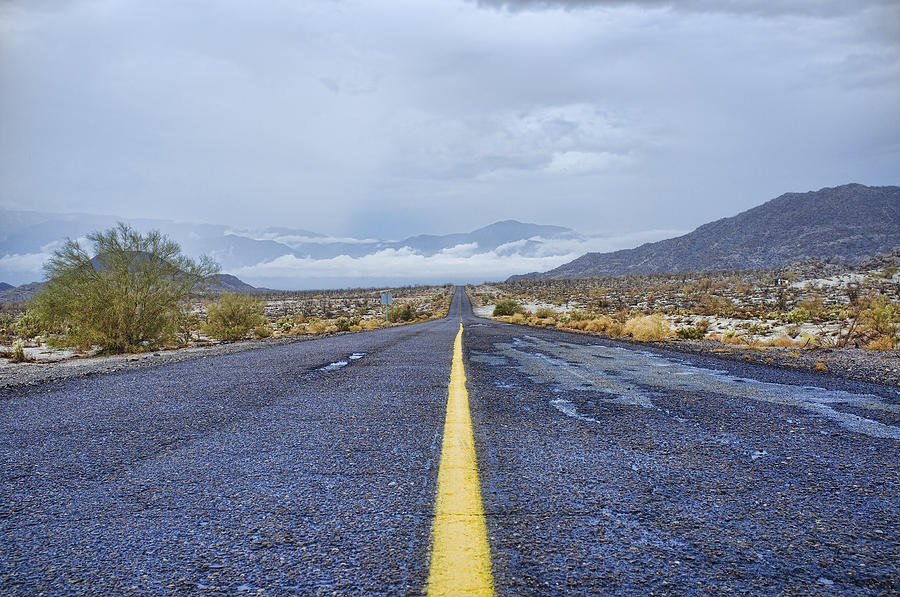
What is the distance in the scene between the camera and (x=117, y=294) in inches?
623

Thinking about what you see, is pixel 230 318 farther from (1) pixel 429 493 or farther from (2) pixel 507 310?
(2) pixel 507 310

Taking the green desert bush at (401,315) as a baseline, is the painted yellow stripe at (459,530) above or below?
above

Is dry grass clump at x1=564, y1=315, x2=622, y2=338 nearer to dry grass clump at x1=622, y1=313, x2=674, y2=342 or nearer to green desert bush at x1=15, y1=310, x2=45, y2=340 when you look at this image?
dry grass clump at x1=622, y1=313, x2=674, y2=342

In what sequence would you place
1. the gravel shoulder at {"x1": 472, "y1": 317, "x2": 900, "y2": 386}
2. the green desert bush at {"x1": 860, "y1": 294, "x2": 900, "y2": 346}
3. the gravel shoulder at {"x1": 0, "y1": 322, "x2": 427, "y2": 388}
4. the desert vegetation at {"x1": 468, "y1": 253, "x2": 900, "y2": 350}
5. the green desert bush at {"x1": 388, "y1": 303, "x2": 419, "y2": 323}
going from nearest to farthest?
the gravel shoulder at {"x1": 472, "y1": 317, "x2": 900, "y2": 386} → the gravel shoulder at {"x1": 0, "y1": 322, "x2": 427, "y2": 388} → the green desert bush at {"x1": 860, "y1": 294, "x2": 900, "y2": 346} → the desert vegetation at {"x1": 468, "y1": 253, "x2": 900, "y2": 350} → the green desert bush at {"x1": 388, "y1": 303, "x2": 419, "y2": 323}

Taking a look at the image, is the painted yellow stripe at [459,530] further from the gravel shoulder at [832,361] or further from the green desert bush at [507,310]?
the green desert bush at [507,310]

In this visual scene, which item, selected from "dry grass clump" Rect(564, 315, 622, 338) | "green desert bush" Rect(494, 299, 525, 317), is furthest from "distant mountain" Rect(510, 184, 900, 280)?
"dry grass clump" Rect(564, 315, 622, 338)

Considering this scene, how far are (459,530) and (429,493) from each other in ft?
1.28

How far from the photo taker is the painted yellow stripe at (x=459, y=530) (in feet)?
4.66

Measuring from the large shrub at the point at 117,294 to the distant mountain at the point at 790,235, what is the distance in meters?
102

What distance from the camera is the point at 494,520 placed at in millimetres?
1848

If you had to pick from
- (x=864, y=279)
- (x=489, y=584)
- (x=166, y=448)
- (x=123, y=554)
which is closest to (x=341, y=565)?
(x=489, y=584)

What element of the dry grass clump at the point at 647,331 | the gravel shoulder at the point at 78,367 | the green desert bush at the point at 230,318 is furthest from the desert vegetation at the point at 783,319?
the green desert bush at the point at 230,318

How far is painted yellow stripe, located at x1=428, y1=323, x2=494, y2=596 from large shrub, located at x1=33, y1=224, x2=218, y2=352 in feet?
52.6

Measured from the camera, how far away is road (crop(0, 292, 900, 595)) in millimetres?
1504
